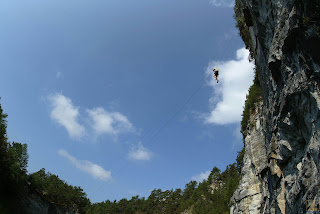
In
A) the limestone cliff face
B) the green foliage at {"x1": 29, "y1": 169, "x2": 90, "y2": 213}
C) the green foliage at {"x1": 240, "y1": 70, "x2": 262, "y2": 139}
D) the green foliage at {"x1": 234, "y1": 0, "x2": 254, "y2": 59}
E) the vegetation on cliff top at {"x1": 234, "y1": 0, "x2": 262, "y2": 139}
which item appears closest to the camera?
the limestone cliff face

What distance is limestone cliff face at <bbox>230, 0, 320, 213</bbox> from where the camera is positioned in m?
13.2

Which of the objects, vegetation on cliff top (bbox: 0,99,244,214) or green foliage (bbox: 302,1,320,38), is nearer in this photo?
green foliage (bbox: 302,1,320,38)

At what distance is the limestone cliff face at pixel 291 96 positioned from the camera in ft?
43.4

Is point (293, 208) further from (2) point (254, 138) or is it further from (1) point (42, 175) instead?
(1) point (42, 175)

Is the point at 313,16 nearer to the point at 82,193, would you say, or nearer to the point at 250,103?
the point at 250,103

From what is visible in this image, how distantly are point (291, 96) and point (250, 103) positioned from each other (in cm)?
1973

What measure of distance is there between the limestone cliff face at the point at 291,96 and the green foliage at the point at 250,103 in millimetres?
10712

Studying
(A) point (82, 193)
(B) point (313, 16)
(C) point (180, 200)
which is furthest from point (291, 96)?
(C) point (180, 200)

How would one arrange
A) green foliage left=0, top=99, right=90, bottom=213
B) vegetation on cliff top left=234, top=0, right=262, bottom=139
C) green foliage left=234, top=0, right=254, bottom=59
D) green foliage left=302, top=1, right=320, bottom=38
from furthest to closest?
1. green foliage left=234, top=0, right=254, bottom=59
2. vegetation on cliff top left=234, top=0, right=262, bottom=139
3. green foliage left=302, top=1, right=320, bottom=38
4. green foliage left=0, top=99, right=90, bottom=213

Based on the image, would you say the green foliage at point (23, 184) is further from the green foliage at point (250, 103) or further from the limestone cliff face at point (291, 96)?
the green foliage at point (250, 103)

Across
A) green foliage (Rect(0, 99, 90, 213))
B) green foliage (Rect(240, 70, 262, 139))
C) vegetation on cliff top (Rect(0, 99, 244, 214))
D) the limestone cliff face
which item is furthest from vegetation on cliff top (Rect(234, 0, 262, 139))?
Answer: green foliage (Rect(0, 99, 90, 213))

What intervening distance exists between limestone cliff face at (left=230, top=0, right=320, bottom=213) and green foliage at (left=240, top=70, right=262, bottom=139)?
35.1 feet

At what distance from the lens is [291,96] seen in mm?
15586

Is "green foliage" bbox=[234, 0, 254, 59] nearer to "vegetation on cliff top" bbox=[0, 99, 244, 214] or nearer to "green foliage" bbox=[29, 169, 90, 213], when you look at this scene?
"vegetation on cliff top" bbox=[0, 99, 244, 214]
